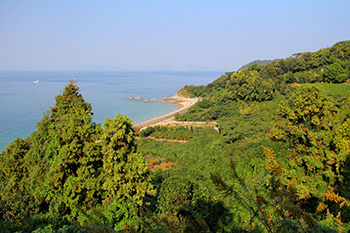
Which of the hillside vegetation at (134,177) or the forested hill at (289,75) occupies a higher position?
the forested hill at (289,75)

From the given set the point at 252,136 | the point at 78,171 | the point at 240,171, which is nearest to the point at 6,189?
the point at 78,171

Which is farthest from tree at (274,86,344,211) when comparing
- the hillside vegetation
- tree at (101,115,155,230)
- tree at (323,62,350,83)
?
tree at (323,62,350,83)

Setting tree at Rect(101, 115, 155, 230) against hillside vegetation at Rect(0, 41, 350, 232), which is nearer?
hillside vegetation at Rect(0, 41, 350, 232)

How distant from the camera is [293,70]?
3688 centimetres

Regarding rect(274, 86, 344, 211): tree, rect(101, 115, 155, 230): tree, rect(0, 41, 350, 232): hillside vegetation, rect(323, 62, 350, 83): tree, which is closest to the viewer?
rect(0, 41, 350, 232): hillside vegetation

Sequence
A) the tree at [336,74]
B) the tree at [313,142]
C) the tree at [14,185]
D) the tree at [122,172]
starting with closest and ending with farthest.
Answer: the tree at [122,172] → the tree at [313,142] → the tree at [14,185] → the tree at [336,74]

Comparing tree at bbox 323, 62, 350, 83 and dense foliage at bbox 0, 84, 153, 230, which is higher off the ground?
tree at bbox 323, 62, 350, 83

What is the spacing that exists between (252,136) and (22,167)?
39.2ft

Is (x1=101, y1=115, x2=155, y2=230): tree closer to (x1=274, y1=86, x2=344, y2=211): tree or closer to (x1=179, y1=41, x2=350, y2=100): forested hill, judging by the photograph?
(x1=274, y1=86, x2=344, y2=211): tree

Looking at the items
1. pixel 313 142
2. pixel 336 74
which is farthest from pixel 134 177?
pixel 336 74

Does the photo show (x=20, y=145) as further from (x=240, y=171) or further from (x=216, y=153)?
(x=216, y=153)

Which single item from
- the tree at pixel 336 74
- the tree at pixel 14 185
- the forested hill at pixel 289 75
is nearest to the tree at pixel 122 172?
the tree at pixel 14 185

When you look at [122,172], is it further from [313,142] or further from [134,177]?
[313,142]

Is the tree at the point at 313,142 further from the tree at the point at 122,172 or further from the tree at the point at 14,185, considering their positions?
the tree at the point at 14,185
